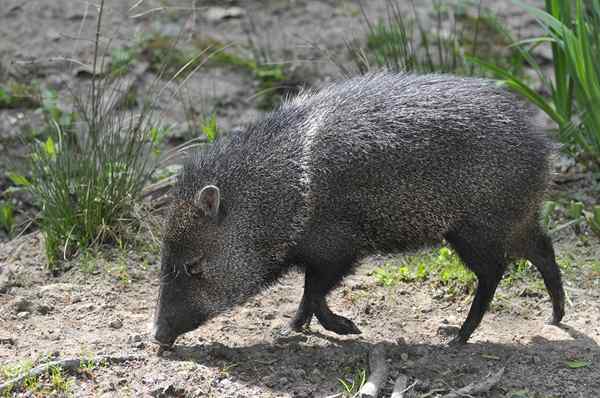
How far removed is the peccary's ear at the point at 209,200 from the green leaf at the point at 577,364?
1776mm

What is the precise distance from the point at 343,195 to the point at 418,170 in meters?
0.37

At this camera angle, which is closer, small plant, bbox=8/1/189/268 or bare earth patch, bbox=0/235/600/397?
bare earth patch, bbox=0/235/600/397

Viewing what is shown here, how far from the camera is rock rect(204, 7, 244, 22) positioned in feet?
27.3

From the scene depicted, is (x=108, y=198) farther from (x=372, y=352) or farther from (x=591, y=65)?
(x=591, y=65)

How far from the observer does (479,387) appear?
4.04 metres

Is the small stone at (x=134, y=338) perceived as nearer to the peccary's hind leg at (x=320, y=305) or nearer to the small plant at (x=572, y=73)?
the peccary's hind leg at (x=320, y=305)

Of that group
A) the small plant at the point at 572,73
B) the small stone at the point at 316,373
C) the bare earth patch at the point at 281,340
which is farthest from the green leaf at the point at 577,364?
the small plant at the point at 572,73

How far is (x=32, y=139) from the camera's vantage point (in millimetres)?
6012

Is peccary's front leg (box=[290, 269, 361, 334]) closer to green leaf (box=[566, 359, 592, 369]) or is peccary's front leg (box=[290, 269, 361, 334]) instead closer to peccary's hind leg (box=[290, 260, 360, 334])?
peccary's hind leg (box=[290, 260, 360, 334])

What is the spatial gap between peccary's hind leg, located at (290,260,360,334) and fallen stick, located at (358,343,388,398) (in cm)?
30

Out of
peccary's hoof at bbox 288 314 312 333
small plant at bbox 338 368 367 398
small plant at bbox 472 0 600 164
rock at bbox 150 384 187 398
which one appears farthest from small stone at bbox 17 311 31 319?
small plant at bbox 472 0 600 164

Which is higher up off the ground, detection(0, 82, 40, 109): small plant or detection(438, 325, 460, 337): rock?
detection(0, 82, 40, 109): small plant

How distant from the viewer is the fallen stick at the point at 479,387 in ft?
13.0

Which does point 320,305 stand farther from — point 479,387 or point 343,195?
point 479,387
